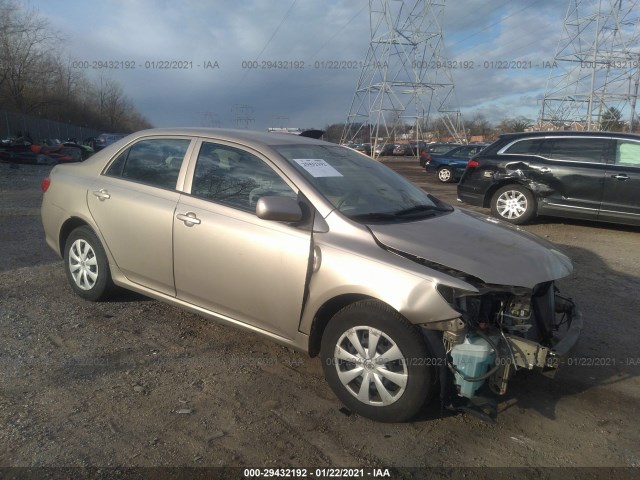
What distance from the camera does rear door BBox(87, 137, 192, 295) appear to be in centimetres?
410

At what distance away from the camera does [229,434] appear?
297 centimetres

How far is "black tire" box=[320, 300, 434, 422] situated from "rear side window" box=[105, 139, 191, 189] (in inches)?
74.9

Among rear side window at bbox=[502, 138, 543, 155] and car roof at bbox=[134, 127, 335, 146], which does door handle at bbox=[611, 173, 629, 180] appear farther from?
car roof at bbox=[134, 127, 335, 146]

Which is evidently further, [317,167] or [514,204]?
[514,204]

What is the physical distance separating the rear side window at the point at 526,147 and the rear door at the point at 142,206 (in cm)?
707

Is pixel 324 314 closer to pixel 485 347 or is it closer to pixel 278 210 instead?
pixel 278 210

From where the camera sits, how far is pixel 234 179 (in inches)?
153

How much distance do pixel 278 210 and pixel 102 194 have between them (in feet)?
6.91

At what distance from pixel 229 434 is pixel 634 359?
320 centimetres

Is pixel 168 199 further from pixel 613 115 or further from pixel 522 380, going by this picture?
pixel 613 115

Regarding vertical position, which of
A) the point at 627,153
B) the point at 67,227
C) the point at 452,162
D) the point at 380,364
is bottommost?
the point at 380,364

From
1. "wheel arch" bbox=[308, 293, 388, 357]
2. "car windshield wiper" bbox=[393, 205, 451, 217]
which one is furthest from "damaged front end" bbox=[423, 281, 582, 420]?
"car windshield wiper" bbox=[393, 205, 451, 217]

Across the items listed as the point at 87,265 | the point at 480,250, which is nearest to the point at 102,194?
the point at 87,265

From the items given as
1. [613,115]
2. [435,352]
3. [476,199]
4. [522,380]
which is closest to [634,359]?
[522,380]
